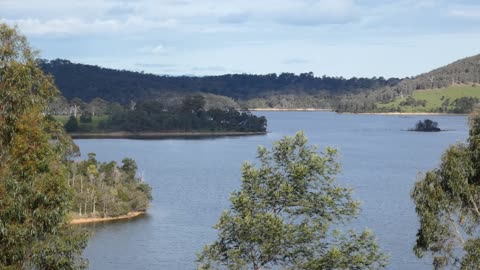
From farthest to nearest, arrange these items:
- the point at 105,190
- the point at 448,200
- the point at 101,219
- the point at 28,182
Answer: the point at 105,190
the point at 101,219
the point at 448,200
the point at 28,182

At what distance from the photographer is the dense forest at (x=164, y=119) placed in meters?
151

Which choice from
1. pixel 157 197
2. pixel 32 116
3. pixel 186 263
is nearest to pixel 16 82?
pixel 32 116

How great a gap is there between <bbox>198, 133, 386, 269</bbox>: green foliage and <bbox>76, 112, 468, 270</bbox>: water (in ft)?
7.64

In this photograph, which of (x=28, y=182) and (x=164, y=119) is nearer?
(x=28, y=182)

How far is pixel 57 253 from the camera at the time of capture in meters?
14.2

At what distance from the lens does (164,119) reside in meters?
155

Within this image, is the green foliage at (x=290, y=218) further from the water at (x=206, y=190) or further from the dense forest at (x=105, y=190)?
the dense forest at (x=105, y=190)

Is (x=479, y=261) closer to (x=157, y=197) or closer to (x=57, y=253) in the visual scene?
(x=57, y=253)

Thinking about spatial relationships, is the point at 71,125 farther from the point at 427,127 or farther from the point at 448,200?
the point at 448,200

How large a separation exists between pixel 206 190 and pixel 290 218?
52237mm

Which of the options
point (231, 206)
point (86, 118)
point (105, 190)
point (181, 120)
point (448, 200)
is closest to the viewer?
point (231, 206)

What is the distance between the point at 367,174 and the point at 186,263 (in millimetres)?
40926

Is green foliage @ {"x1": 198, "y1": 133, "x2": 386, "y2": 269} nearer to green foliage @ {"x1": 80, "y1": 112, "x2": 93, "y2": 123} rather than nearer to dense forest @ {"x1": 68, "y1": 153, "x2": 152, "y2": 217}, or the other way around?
dense forest @ {"x1": 68, "y1": 153, "x2": 152, "y2": 217}

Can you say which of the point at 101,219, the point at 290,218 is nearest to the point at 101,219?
the point at 101,219
